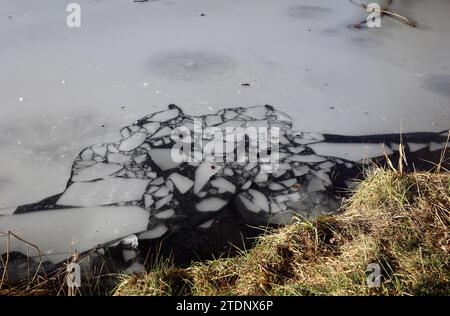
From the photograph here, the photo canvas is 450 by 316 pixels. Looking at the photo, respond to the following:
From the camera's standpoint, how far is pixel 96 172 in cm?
222

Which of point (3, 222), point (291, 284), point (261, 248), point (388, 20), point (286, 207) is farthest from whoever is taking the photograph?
point (388, 20)

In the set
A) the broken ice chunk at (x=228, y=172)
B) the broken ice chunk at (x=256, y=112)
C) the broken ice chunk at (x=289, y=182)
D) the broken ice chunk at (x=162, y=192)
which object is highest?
→ the broken ice chunk at (x=256, y=112)

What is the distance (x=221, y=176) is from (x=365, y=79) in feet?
5.60

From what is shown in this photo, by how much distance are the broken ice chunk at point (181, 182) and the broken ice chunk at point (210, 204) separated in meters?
0.13

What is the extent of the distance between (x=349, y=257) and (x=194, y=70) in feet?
6.99

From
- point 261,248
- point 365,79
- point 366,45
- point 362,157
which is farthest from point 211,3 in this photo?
point 261,248

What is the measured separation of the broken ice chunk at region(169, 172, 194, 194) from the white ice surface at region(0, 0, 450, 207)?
0.55 m

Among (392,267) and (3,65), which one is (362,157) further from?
(3,65)

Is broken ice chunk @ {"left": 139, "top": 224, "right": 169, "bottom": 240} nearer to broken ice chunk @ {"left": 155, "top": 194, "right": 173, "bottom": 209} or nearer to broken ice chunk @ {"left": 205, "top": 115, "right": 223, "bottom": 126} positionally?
broken ice chunk @ {"left": 155, "top": 194, "right": 173, "bottom": 209}

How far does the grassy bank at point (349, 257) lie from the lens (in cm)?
151

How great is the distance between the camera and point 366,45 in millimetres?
3658

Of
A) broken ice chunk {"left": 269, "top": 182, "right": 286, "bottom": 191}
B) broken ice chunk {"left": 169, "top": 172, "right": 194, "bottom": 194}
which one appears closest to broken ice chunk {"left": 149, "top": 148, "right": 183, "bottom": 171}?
broken ice chunk {"left": 169, "top": 172, "right": 194, "bottom": 194}

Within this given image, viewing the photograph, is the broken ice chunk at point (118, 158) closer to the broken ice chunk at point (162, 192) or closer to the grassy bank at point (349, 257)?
the broken ice chunk at point (162, 192)

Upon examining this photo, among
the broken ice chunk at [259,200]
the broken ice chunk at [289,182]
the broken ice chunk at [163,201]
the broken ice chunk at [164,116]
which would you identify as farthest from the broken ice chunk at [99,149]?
the broken ice chunk at [289,182]
